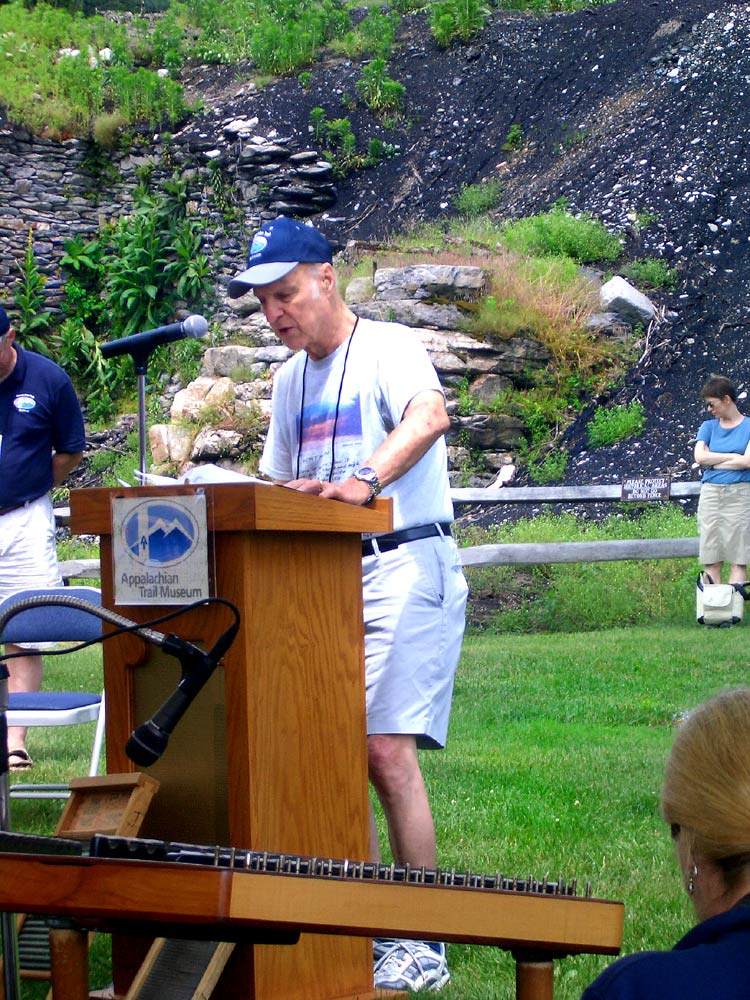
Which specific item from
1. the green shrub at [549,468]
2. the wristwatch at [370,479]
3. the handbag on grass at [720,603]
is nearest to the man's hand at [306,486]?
the wristwatch at [370,479]

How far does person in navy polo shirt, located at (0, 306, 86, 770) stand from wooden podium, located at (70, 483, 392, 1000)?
3.24 metres

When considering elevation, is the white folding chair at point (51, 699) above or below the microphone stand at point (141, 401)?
below

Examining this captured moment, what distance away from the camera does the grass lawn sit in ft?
12.6

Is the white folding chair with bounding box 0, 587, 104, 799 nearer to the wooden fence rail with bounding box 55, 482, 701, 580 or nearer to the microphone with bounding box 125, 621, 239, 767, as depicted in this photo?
the microphone with bounding box 125, 621, 239, 767

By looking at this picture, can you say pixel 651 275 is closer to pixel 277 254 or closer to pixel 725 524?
pixel 725 524

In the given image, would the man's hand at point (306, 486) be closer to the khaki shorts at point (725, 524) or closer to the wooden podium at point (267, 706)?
the wooden podium at point (267, 706)

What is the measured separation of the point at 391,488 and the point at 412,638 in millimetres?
417

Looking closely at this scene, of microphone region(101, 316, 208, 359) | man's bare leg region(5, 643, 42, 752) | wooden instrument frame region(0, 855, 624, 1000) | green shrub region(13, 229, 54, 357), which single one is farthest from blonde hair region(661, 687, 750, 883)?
green shrub region(13, 229, 54, 357)

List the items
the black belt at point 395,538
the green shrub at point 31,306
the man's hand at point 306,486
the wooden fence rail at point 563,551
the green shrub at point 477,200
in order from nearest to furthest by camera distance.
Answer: the man's hand at point 306,486, the black belt at point 395,538, the wooden fence rail at point 563,551, the green shrub at point 477,200, the green shrub at point 31,306

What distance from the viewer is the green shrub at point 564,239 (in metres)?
17.3

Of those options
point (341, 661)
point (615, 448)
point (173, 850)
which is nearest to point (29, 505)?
point (341, 661)

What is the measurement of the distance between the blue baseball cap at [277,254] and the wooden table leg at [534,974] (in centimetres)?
194

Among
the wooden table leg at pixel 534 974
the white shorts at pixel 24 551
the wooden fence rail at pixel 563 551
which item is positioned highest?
the wooden table leg at pixel 534 974

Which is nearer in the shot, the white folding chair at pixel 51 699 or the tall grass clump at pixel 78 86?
the white folding chair at pixel 51 699
